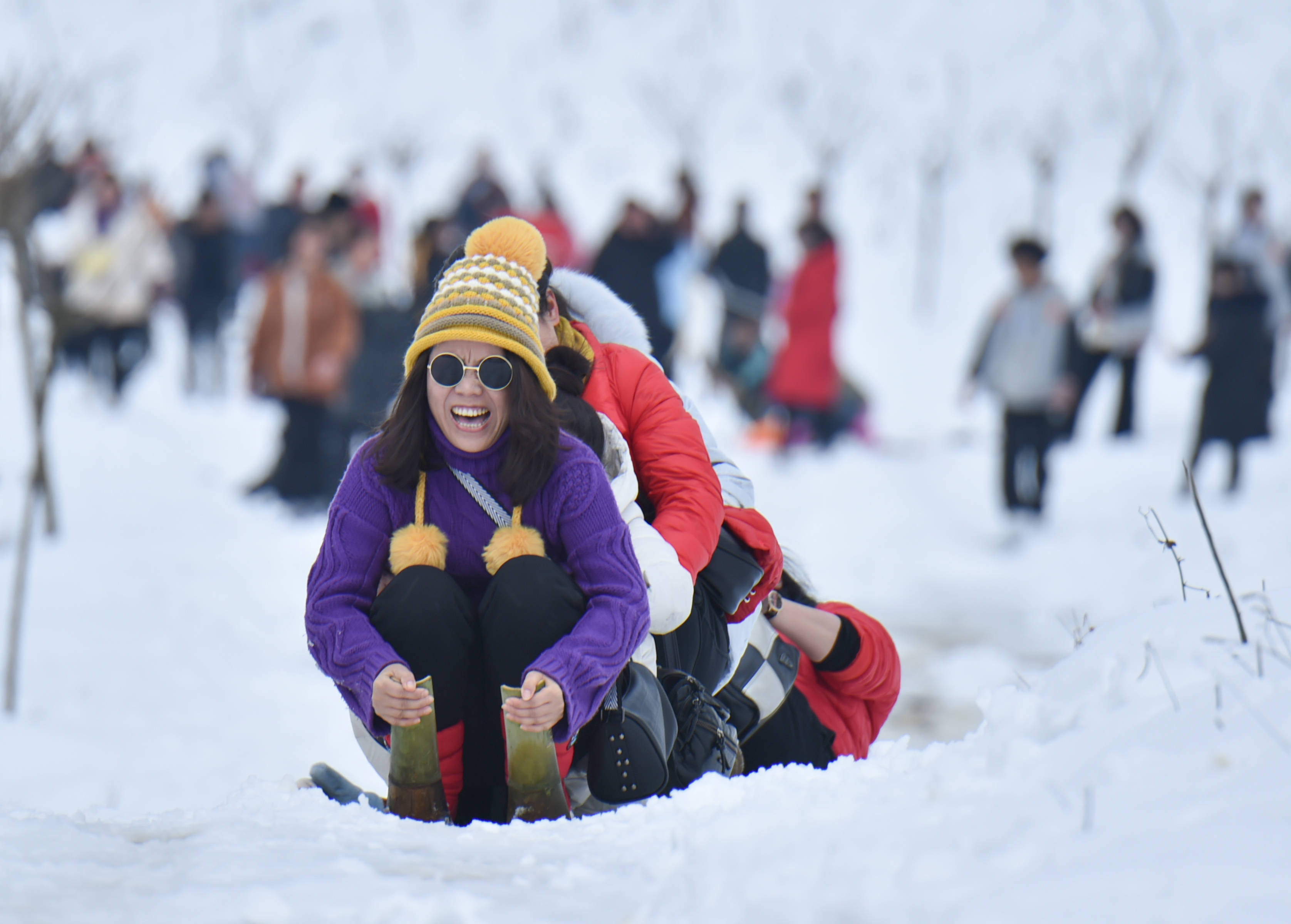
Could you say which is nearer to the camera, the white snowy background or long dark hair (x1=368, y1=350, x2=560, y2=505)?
the white snowy background

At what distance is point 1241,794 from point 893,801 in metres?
0.44

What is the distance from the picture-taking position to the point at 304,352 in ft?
24.8

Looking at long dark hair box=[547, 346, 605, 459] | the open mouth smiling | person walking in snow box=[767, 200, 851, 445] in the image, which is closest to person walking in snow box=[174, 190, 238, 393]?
person walking in snow box=[767, 200, 851, 445]

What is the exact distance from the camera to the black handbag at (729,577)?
2.68 metres

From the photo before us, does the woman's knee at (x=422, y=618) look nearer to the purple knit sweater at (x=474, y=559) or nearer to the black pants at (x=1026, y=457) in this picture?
the purple knit sweater at (x=474, y=559)

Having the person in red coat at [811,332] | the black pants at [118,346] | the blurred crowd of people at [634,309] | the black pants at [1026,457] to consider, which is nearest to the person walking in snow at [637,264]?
the blurred crowd of people at [634,309]

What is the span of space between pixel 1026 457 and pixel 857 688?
5.31 meters

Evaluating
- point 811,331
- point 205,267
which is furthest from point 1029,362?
point 205,267

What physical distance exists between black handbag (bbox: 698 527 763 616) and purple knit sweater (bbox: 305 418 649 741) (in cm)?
38

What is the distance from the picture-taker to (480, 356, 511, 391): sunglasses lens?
228cm

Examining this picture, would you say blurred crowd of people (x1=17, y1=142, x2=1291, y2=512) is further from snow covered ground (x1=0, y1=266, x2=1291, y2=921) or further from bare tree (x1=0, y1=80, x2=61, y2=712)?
snow covered ground (x1=0, y1=266, x2=1291, y2=921)

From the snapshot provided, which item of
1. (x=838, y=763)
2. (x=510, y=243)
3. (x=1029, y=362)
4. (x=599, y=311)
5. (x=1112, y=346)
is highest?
(x=1112, y=346)

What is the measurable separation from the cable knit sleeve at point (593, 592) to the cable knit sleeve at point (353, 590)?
0.32m

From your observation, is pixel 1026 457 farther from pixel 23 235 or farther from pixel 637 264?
pixel 23 235
